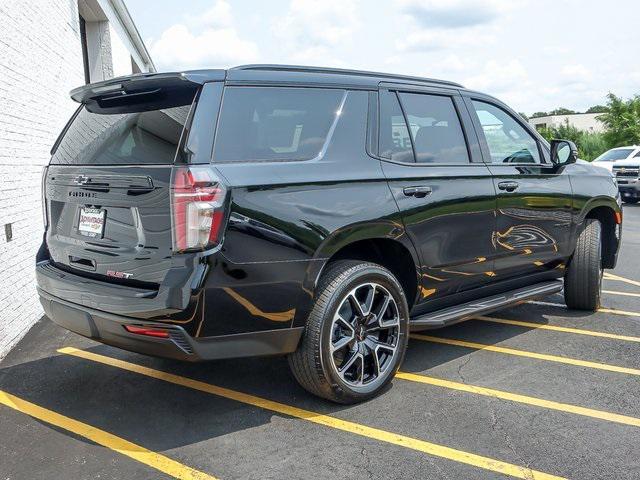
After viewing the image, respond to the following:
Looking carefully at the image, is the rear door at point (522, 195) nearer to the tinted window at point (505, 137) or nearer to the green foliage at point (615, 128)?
the tinted window at point (505, 137)

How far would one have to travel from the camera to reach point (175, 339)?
294cm

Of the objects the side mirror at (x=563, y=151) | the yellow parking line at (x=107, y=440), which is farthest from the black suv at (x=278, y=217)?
the side mirror at (x=563, y=151)

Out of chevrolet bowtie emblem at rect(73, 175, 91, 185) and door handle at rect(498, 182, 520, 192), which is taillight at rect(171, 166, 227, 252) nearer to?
chevrolet bowtie emblem at rect(73, 175, 91, 185)

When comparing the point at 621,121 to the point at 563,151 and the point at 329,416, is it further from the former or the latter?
the point at 329,416

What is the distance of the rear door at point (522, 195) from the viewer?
4.52 metres

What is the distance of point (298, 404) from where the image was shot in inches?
145

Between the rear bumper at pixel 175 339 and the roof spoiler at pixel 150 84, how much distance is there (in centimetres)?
121

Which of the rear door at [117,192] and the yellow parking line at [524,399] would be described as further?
the yellow parking line at [524,399]

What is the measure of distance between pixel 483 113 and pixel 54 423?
3.62 m

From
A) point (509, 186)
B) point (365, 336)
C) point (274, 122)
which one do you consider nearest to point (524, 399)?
point (365, 336)

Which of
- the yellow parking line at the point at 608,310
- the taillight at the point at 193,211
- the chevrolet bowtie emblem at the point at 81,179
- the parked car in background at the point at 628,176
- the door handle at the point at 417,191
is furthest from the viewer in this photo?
the parked car in background at the point at 628,176

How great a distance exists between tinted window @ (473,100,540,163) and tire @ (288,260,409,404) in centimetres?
157

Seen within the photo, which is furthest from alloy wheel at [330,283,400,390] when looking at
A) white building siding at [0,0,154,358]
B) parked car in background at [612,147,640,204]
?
parked car in background at [612,147,640,204]

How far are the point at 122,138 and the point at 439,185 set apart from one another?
2.00 m
